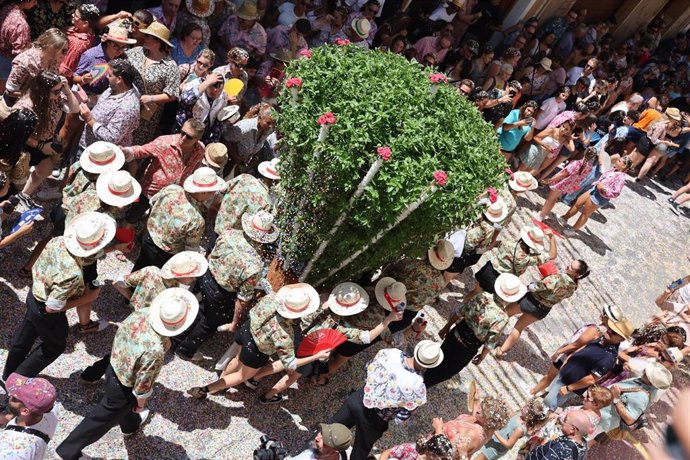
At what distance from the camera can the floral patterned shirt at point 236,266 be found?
5.62 m

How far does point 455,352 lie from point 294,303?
7.47 ft

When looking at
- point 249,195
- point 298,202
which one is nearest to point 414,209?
point 298,202

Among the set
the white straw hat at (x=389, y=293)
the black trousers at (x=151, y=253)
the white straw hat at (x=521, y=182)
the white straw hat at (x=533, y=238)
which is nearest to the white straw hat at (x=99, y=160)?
the black trousers at (x=151, y=253)

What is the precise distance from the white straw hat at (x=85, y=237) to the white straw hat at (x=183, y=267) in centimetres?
57

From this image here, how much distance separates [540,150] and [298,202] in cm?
647

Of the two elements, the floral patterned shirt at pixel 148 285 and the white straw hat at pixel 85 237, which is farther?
the floral patterned shirt at pixel 148 285

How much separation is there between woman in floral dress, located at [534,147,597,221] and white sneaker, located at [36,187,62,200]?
831cm

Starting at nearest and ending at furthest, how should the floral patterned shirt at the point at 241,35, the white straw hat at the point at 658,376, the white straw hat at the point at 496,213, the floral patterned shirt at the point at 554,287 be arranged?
the white straw hat at the point at 658,376 < the floral patterned shirt at the point at 554,287 < the white straw hat at the point at 496,213 < the floral patterned shirt at the point at 241,35

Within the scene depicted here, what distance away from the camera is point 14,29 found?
6.43 meters

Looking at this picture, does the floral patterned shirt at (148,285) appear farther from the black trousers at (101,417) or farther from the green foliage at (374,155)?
the green foliage at (374,155)

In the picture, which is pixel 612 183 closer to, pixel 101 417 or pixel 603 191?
pixel 603 191

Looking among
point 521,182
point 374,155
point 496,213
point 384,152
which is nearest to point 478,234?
point 496,213

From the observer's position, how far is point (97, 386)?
218 inches

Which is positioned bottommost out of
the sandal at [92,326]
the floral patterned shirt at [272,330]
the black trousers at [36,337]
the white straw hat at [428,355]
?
the sandal at [92,326]
